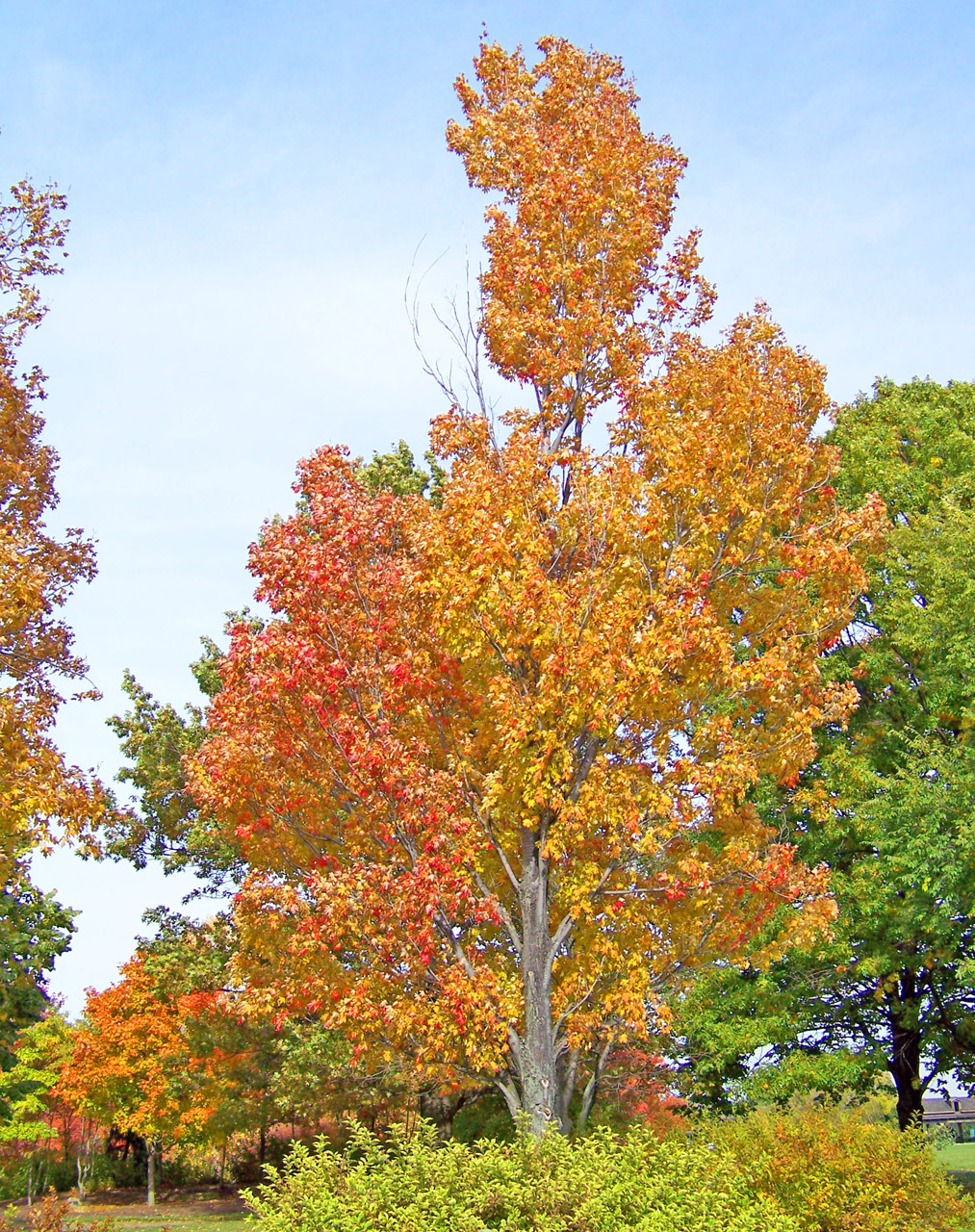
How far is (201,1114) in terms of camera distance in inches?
1081

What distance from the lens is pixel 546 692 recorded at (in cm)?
971

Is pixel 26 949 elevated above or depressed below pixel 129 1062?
above

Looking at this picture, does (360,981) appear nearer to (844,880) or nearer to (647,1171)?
(647,1171)

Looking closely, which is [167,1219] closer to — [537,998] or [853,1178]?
[853,1178]

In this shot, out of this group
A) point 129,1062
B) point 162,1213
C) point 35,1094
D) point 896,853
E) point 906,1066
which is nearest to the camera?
point 896,853

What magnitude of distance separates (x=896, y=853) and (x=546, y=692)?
36.6 ft

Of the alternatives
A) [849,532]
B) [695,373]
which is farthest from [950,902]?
[695,373]

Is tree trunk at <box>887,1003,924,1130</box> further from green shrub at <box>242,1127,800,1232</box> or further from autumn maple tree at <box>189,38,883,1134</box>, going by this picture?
green shrub at <box>242,1127,800,1232</box>

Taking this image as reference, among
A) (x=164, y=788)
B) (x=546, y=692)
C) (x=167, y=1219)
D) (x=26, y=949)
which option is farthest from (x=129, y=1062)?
(x=546, y=692)

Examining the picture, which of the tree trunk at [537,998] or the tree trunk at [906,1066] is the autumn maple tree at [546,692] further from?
the tree trunk at [906,1066]

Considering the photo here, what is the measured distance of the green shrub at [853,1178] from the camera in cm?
1096

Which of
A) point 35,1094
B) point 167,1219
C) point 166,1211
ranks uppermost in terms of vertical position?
point 35,1094

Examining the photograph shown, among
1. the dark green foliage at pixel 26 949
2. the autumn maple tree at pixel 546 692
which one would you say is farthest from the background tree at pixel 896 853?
the dark green foliage at pixel 26 949

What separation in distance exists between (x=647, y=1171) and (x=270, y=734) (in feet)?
18.8
